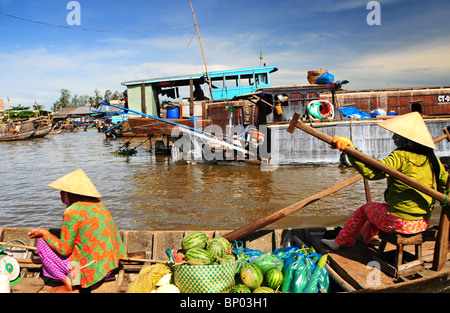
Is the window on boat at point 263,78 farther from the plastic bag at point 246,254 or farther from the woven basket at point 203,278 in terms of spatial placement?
the woven basket at point 203,278

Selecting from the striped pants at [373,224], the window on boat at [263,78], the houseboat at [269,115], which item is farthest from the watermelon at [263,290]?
the window on boat at [263,78]

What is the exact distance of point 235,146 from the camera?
13.8 meters

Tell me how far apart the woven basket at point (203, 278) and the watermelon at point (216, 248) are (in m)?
0.48

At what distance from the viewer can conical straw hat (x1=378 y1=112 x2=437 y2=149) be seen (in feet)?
9.88

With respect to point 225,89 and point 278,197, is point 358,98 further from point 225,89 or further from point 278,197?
point 278,197

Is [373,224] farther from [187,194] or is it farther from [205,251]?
[187,194]

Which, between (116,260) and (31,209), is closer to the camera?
(116,260)

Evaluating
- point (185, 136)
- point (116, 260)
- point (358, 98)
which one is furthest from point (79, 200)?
point (358, 98)

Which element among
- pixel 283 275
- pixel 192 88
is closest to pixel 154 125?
pixel 192 88

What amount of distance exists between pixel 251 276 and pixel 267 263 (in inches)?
10.5

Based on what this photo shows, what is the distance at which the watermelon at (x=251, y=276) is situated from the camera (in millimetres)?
3174

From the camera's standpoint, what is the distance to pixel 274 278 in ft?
10.5

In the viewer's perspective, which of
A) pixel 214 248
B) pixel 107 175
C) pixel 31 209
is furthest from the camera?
pixel 107 175

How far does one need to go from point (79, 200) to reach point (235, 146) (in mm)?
10713
